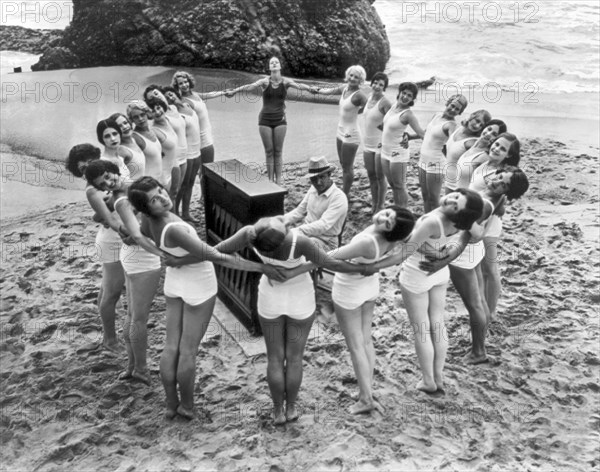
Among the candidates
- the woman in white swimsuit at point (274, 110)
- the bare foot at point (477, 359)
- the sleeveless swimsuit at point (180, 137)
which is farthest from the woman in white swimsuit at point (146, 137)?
the bare foot at point (477, 359)

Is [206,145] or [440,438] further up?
[206,145]

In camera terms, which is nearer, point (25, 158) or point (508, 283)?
point (508, 283)

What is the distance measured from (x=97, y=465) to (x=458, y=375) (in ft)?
9.20

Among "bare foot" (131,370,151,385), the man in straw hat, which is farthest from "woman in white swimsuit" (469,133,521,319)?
"bare foot" (131,370,151,385)

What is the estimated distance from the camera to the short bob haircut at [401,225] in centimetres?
420

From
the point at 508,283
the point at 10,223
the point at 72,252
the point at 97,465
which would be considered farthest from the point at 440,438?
the point at 10,223

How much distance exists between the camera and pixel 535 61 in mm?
22641

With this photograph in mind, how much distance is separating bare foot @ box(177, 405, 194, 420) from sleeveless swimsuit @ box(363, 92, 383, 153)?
13.8 ft

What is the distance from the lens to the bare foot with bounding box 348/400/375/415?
4828 mm

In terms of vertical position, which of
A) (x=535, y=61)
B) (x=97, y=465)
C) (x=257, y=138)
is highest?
(x=535, y=61)

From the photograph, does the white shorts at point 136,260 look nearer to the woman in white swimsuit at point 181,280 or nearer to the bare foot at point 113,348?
the woman in white swimsuit at point 181,280

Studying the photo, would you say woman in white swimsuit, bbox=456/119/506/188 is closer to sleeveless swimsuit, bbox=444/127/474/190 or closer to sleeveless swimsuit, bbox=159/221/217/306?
sleeveless swimsuit, bbox=444/127/474/190

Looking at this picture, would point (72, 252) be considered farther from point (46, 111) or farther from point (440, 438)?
point (46, 111)

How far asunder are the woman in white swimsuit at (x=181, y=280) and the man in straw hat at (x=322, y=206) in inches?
45.9
